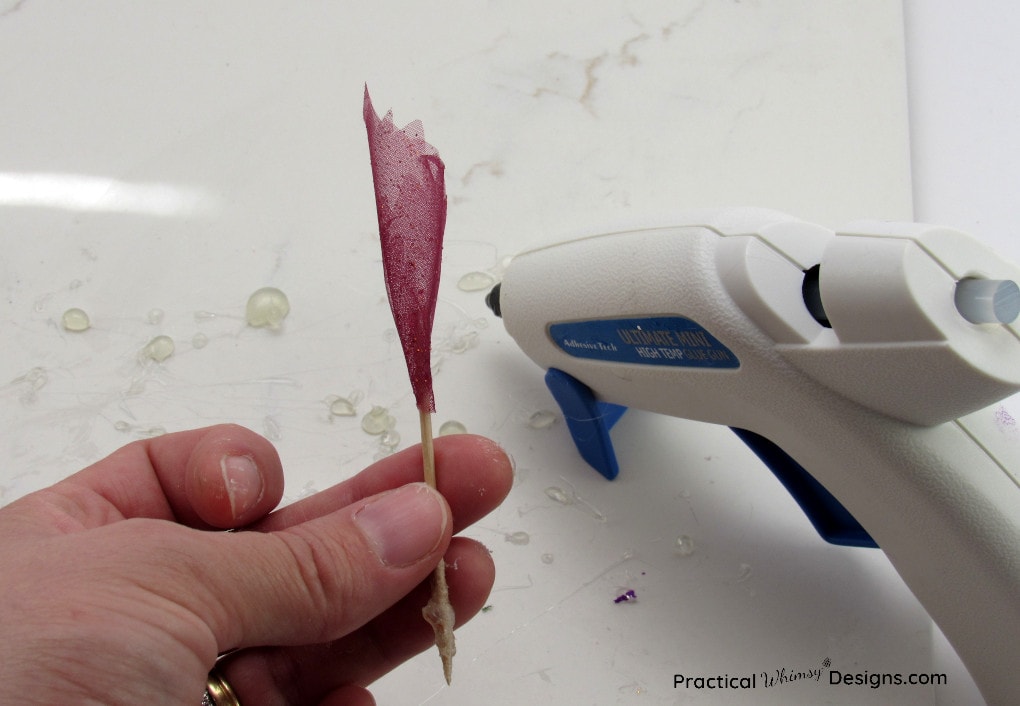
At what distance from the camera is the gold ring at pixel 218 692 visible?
2.31ft

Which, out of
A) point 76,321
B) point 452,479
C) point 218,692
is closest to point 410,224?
point 452,479

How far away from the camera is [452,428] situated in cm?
100

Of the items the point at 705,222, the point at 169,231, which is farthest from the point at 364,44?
the point at 705,222

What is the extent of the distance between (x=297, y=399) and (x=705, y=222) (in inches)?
22.2

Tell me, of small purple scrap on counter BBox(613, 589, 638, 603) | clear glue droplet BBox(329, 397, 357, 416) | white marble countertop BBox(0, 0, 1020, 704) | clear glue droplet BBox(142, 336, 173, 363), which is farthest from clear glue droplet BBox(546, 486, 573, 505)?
clear glue droplet BBox(142, 336, 173, 363)

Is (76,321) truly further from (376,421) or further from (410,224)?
(410,224)

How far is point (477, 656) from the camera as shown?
88 cm

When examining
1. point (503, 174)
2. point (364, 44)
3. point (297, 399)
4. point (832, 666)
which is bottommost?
point (832, 666)

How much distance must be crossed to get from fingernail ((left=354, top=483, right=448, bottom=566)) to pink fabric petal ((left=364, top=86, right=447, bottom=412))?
0.33ft

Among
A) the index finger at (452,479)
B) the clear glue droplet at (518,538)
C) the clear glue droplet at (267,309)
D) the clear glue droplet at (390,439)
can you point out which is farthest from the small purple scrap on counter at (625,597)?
the clear glue droplet at (267,309)

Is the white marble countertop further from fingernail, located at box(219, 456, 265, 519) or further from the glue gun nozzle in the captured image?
fingernail, located at box(219, 456, 265, 519)

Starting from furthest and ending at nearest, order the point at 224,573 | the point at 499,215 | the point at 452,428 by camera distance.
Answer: the point at 499,215, the point at 452,428, the point at 224,573

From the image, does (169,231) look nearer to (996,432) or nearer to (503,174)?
(503,174)

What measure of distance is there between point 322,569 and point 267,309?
0.55 metres
